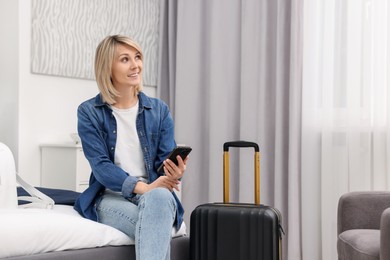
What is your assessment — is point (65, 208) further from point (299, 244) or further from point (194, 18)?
point (194, 18)

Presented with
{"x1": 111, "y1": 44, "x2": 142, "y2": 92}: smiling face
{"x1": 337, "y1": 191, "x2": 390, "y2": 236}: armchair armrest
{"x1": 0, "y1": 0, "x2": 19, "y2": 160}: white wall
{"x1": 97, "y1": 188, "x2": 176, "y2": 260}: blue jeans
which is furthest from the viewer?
{"x1": 0, "y1": 0, "x2": 19, "y2": 160}: white wall

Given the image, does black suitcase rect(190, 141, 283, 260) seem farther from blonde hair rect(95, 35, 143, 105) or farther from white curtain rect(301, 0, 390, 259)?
white curtain rect(301, 0, 390, 259)

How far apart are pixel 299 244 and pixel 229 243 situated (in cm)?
153

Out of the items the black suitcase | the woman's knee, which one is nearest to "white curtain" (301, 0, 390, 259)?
the black suitcase

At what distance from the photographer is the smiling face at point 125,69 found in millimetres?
2254

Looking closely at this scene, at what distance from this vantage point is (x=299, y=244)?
3.65 meters

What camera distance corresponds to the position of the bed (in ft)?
5.90

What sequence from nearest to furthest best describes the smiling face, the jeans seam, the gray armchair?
1. the jeans seam
2. the smiling face
3. the gray armchair

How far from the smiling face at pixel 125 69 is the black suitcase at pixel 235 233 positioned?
54 centimetres

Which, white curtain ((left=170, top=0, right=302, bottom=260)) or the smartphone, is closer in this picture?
the smartphone

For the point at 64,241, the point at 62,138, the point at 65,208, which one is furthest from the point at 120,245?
the point at 62,138

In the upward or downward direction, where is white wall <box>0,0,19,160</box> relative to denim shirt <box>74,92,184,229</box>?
upward

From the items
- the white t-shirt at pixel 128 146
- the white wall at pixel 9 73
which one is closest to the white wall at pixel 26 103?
the white wall at pixel 9 73

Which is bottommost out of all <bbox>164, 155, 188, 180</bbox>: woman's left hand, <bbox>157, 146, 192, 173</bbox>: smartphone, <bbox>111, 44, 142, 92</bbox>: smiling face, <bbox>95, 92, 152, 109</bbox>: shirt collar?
<bbox>164, 155, 188, 180</bbox>: woman's left hand
